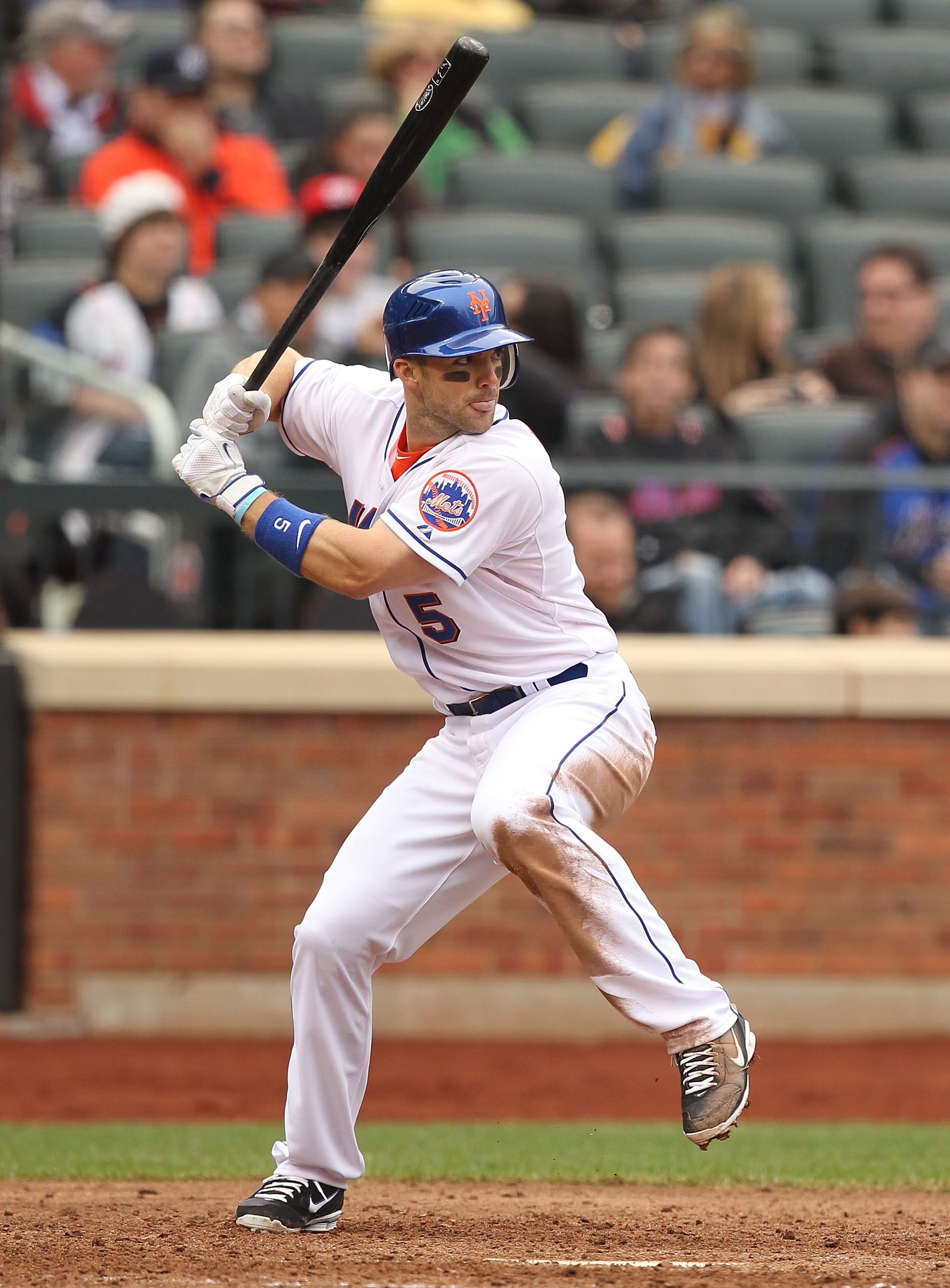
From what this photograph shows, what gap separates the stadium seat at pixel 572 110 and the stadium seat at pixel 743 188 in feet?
2.58

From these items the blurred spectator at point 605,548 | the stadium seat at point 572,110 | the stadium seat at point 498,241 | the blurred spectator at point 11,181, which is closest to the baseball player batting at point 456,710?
the blurred spectator at point 605,548

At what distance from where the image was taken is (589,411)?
7.82 m

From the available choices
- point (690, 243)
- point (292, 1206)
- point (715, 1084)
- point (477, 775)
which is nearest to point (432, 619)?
point (477, 775)

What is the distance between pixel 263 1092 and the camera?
6578 mm

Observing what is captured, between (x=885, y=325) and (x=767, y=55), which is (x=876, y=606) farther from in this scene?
(x=767, y=55)

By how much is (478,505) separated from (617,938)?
100cm

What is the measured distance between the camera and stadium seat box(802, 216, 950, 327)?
31.8 feet

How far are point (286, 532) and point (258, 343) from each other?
3.65 metres

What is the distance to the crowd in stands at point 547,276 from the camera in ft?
24.2

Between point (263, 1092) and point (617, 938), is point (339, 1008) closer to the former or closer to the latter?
point (617, 938)

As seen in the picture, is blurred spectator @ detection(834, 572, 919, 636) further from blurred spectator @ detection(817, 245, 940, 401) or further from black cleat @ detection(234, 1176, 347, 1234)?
black cleat @ detection(234, 1176, 347, 1234)

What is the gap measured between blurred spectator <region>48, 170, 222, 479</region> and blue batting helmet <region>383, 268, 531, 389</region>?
3544 millimetres

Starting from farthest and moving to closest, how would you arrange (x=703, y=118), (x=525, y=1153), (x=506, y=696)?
(x=703, y=118) < (x=525, y=1153) < (x=506, y=696)

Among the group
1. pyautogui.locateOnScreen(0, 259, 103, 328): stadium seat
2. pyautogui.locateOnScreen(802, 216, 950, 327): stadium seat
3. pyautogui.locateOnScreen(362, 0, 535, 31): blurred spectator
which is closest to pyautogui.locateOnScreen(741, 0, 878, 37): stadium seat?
pyautogui.locateOnScreen(362, 0, 535, 31): blurred spectator
